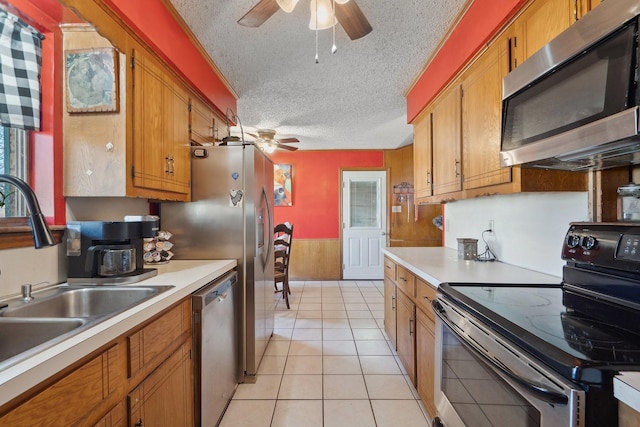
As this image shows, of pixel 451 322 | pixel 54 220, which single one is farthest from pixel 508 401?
pixel 54 220

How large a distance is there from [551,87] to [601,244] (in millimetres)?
594

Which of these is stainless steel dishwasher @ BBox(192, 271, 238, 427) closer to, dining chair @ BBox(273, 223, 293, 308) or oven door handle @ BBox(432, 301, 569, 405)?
oven door handle @ BBox(432, 301, 569, 405)

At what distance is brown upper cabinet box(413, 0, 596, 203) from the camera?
1.27 metres

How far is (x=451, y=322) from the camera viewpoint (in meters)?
1.18

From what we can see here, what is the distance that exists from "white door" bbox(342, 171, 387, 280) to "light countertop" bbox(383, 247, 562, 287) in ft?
10.1

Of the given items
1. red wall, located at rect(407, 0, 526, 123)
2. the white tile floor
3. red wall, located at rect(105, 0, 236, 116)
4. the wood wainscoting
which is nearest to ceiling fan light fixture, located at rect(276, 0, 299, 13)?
red wall, located at rect(105, 0, 236, 116)

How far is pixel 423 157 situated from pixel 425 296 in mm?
1428

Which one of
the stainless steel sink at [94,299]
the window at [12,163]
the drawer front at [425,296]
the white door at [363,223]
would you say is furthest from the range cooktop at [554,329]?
the white door at [363,223]

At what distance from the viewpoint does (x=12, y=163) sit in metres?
1.33

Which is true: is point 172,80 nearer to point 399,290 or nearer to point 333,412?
point 399,290

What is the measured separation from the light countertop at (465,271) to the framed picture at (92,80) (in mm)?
1886

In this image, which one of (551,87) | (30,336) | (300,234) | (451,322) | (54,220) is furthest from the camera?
(300,234)

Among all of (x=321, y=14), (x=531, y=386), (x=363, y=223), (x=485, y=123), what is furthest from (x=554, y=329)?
(x=363, y=223)

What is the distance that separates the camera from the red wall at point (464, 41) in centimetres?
150
